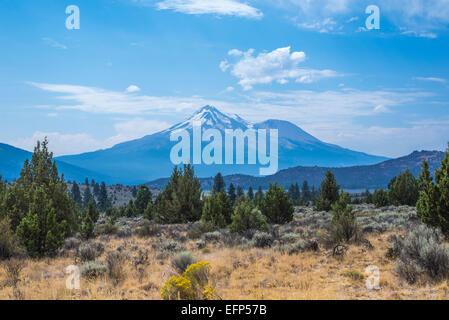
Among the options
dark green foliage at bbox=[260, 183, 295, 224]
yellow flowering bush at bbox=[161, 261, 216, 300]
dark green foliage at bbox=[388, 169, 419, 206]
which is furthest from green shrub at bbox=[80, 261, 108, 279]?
dark green foliage at bbox=[388, 169, 419, 206]

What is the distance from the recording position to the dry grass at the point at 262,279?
6652 millimetres

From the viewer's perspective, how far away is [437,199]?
10.2 m

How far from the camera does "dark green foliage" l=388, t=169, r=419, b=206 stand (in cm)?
3197

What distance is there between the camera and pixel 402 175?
3378cm

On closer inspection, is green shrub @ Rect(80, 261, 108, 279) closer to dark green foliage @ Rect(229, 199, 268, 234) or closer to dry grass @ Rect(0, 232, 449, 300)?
dry grass @ Rect(0, 232, 449, 300)

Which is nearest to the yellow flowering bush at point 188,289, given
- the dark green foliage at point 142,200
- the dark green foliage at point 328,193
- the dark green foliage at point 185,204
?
the dark green foliage at point 185,204

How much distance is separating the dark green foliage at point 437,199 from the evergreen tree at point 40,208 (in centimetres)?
1336

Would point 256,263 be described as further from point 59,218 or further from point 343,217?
point 59,218

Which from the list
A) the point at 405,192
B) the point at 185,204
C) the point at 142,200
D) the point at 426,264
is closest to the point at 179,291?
the point at 426,264
